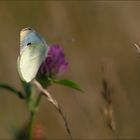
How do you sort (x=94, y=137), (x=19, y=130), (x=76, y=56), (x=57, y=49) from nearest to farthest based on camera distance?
(x=57, y=49) → (x=19, y=130) → (x=94, y=137) → (x=76, y=56)

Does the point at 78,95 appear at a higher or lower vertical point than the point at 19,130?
lower

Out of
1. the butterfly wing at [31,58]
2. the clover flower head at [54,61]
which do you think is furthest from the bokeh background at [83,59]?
the butterfly wing at [31,58]

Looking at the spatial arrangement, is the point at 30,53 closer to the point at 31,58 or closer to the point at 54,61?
the point at 31,58

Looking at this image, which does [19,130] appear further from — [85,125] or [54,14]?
[54,14]

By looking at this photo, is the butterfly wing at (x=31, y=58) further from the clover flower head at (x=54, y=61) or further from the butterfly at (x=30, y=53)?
the clover flower head at (x=54, y=61)

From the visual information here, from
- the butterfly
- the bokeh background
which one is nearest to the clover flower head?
the butterfly

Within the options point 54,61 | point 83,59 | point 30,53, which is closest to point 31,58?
point 30,53

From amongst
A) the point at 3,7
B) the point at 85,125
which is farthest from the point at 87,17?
the point at 85,125

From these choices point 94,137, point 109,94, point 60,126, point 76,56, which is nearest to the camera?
point 109,94
